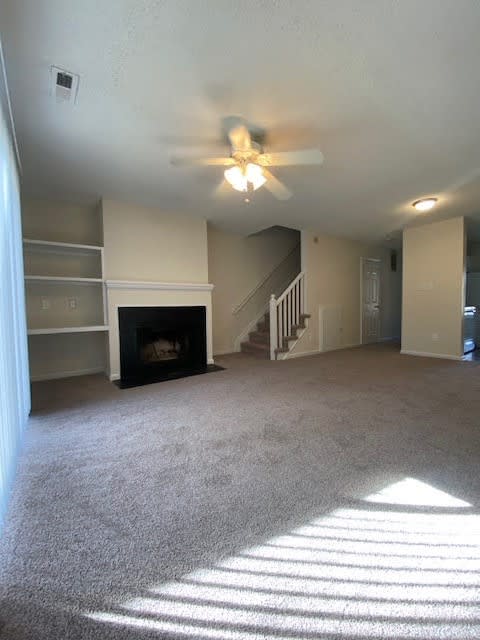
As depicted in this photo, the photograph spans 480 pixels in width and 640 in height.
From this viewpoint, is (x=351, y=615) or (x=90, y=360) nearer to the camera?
(x=351, y=615)

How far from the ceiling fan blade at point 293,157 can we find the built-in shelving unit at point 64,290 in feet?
8.38

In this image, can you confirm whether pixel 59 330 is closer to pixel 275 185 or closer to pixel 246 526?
pixel 275 185

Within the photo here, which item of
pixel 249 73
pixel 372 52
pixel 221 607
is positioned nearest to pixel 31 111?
pixel 249 73

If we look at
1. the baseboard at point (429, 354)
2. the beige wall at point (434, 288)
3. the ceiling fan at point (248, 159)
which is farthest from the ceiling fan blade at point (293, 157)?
the baseboard at point (429, 354)

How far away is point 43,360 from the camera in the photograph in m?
3.78

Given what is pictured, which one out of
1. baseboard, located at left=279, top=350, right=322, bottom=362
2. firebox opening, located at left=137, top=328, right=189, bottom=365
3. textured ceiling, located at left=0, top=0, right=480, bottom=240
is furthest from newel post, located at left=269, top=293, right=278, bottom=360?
textured ceiling, located at left=0, top=0, right=480, bottom=240

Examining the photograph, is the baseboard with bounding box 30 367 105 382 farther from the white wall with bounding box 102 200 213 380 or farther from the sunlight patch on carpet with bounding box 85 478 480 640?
the sunlight patch on carpet with bounding box 85 478 480 640

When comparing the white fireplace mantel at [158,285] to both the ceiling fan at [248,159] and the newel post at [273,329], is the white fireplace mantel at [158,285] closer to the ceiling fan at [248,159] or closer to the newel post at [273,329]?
the newel post at [273,329]

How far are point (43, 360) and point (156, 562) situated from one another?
3.59m

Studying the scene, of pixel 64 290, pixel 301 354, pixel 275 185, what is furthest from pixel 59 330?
pixel 301 354

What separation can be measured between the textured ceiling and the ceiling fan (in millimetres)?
157

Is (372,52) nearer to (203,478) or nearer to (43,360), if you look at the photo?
(203,478)

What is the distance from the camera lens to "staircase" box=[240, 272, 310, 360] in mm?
4961

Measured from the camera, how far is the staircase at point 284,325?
4961 mm
